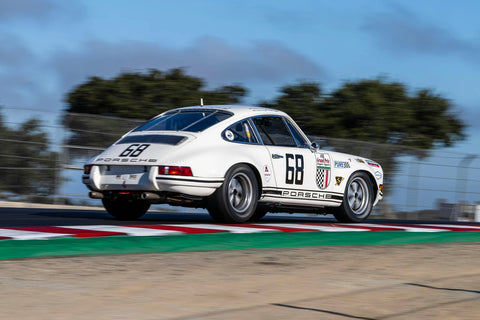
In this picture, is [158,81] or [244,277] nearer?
[244,277]

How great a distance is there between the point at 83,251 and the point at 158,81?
26.3m

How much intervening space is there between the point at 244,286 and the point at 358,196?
6.49 meters

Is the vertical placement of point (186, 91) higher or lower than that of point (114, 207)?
higher

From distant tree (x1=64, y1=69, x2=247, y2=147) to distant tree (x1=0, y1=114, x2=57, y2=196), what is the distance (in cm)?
1364

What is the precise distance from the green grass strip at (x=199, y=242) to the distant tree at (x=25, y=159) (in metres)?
6.96

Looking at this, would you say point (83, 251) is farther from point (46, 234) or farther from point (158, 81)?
point (158, 81)

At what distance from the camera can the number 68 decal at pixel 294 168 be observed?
415 inches

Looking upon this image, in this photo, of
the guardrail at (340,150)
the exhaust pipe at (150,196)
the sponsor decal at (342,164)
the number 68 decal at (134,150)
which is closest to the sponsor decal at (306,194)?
the sponsor decal at (342,164)

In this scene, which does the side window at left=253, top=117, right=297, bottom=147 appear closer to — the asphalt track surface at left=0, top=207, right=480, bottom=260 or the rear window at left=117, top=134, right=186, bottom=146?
the asphalt track surface at left=0, top=207, right=480, bottom=260

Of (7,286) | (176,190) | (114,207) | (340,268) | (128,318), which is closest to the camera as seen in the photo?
(128,318)

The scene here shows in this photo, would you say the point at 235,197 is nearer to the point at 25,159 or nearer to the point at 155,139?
the point at 155,139

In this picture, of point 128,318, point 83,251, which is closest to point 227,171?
point 83,251

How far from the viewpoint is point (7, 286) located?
534 centimetres

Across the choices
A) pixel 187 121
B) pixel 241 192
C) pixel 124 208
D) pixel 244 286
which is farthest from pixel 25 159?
pixel 244 286
